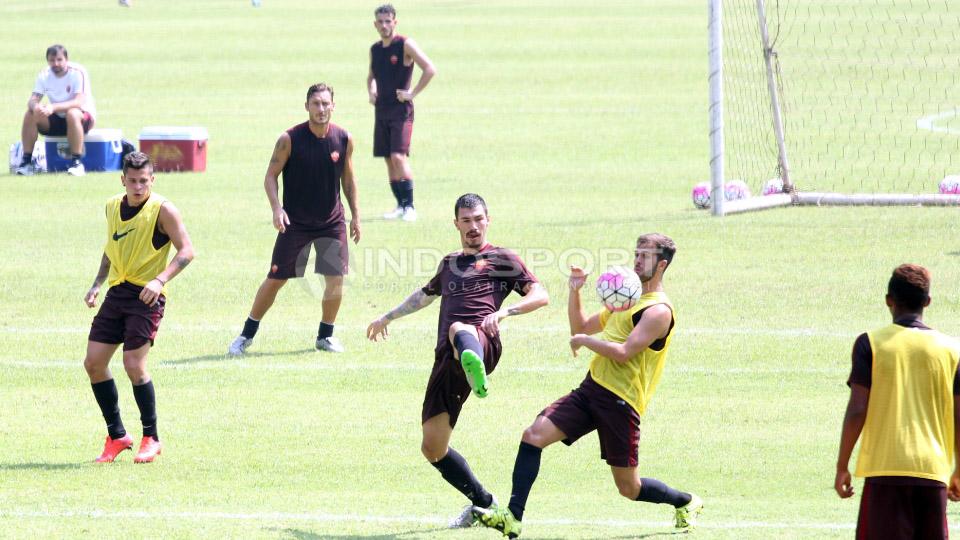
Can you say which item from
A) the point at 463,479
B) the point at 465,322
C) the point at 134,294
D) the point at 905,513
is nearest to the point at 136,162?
the point at 134,294

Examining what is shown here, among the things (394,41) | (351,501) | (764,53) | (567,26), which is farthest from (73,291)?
(567,26)

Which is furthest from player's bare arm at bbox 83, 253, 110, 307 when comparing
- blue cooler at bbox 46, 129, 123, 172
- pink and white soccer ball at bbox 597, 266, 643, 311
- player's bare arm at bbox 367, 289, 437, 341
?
blue cooler at bbox 46, 129, 123, 172

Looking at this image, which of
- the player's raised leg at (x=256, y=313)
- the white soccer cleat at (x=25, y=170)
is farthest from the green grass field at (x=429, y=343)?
the white soccer cleat at (x=25, y=170)

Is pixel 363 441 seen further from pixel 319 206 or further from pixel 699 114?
pixel 699 114

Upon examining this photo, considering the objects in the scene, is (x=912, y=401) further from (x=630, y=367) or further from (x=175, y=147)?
(x=175, y=147)

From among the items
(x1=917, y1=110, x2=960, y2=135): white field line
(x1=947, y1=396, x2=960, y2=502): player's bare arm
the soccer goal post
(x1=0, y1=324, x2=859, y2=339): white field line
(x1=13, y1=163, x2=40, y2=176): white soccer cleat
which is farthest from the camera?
(x1=917, y1=110, x2=960, y2=135): white field line

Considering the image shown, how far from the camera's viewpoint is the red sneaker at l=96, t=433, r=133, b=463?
366 inches

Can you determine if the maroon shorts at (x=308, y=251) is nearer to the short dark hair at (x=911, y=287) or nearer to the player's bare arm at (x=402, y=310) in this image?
the player's bare arm at (x=402, y=310)

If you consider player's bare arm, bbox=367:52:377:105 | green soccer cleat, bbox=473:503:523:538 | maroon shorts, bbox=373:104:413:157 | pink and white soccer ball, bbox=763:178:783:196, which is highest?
player's bare arm, bbox=367:52:377:105

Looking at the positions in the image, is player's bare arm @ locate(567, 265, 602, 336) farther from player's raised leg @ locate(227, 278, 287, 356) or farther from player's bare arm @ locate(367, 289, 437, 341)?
player's raised leg @ locate(227, 278, 287, 356)

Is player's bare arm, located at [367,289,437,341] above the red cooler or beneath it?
beneath

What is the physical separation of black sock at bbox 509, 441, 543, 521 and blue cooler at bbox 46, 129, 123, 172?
605 inches

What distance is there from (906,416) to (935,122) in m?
21.1

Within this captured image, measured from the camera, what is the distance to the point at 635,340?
7441 mm
